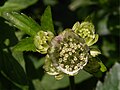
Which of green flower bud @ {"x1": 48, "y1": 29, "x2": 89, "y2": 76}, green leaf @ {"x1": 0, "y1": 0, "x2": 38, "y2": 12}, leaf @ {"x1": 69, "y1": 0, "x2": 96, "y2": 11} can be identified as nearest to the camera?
green flower bud @ {"x1": 48, "y1": 29, "x2": 89, "y2": 76}

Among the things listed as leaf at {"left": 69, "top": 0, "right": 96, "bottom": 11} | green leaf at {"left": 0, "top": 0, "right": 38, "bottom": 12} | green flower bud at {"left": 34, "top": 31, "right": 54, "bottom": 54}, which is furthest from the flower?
leaf at {"left": 69, "top": 0, "right": 96, "bottom": 11}

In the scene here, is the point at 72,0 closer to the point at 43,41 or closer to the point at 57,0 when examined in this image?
the point at 57,0

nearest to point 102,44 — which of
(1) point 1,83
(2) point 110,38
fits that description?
(2) point 110,38

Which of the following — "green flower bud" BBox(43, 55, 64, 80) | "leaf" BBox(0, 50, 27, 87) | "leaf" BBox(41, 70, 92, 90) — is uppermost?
"green flower bud" BBox(43, 55, 64, 80)

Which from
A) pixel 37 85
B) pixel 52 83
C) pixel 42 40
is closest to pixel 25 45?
pixel 42 40

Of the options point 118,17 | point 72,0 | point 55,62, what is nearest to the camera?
point 55,62

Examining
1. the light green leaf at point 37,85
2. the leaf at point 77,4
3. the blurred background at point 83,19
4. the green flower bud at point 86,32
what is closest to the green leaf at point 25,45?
the green flower bud at point 86,32

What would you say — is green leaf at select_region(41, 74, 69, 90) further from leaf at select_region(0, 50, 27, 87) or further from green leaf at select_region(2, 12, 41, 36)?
green leaf at select_region(2, 12, 41, 36)
